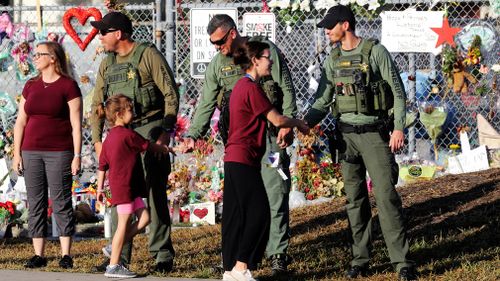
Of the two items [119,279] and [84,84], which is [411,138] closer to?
[84,84]

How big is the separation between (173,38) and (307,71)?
1628 millimetres

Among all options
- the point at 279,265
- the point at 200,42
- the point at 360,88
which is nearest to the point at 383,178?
the point at 360,88

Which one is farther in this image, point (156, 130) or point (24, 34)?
point (24, 34)

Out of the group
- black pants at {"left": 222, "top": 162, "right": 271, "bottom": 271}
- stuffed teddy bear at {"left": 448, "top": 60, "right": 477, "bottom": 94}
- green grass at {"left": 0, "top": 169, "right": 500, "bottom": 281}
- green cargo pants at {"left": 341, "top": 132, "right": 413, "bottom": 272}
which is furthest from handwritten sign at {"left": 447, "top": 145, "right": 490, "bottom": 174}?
black pants at {"left": 222, "top": 162, "right": 271, "bottom": 271}

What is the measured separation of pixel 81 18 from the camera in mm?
13414

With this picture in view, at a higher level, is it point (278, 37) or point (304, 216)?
point (278, 37)

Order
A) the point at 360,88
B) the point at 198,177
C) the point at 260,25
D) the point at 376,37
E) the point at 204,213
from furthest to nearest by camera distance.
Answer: the point at 376,37 → the point at 198,177 → the point at 260,25 → the point at 204,213 → the point at 360,88

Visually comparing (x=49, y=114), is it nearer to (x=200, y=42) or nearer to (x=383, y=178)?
(x=383, y=178)

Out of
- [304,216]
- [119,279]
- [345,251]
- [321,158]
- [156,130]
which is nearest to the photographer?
[119,279]

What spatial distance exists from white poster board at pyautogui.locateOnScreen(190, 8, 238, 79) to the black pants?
210 inches

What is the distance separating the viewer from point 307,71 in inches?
525

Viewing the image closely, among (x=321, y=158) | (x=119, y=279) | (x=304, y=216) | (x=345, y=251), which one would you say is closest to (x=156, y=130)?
(x=119, y=279)

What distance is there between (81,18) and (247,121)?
254 inches

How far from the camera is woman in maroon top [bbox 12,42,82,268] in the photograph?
354 inches
